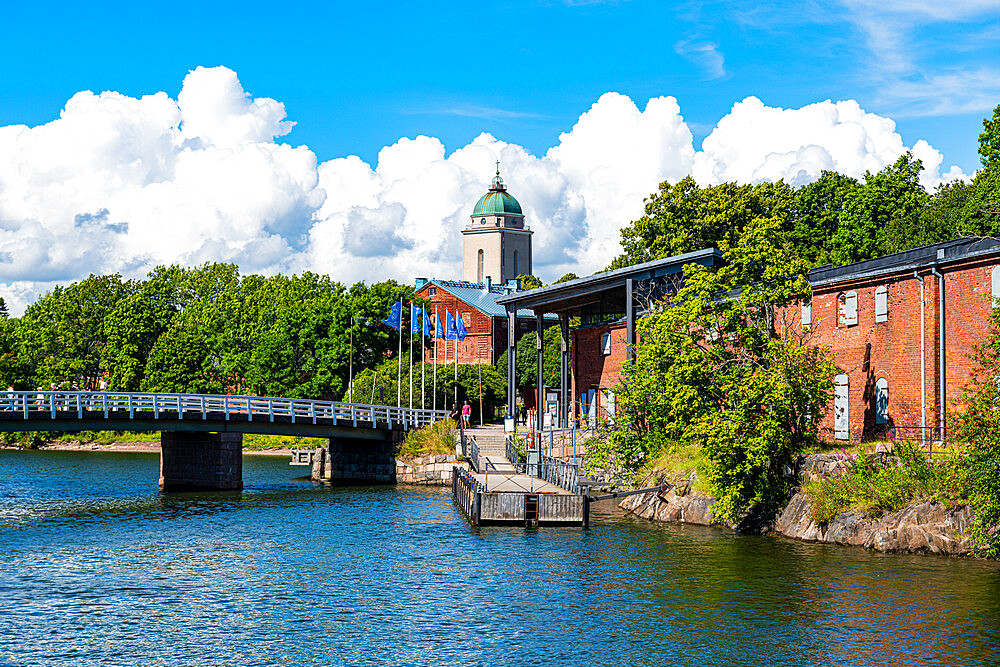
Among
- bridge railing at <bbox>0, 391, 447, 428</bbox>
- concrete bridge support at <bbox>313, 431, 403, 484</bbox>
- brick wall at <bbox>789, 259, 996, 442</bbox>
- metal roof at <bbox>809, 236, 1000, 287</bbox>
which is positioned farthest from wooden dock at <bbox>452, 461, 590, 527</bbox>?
concrete bridge support at <bbox>313, 431, 403, 484</bbox>

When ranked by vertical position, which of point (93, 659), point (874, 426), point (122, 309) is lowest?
point (93, 659)

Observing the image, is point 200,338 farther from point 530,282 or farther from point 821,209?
point 821,209

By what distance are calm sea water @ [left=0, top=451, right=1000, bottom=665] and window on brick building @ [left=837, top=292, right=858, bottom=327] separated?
10388mm

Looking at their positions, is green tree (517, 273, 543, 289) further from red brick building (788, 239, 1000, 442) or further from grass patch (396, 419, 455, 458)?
red brick building (788, 239, 1000, 442)

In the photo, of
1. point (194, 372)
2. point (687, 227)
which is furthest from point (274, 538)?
point (194, 372)

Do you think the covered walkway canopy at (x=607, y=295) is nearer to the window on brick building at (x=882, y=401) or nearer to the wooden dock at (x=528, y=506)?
the window on brick building at (x=882, y=401)

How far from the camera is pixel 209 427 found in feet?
187

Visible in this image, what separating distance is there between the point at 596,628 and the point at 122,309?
9332 centimetres

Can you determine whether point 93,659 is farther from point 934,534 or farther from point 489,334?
point 489,334

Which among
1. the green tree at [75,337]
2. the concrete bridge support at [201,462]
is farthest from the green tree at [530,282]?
the concrete bridge support at [201,462]

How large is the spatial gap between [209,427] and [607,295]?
22782 millimetres

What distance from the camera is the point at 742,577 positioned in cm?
3133

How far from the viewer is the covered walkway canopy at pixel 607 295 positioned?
5416 centimetres

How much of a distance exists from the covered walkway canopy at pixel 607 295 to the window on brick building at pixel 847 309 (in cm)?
833
